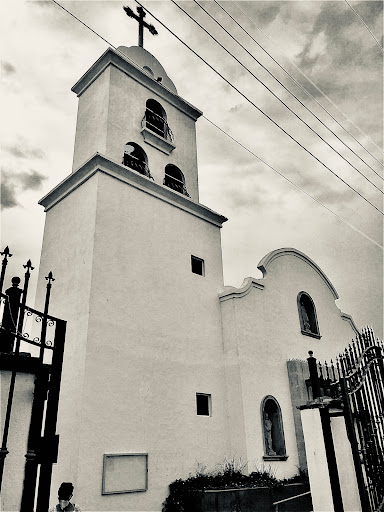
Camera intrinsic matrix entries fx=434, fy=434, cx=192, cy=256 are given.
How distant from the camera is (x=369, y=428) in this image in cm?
779

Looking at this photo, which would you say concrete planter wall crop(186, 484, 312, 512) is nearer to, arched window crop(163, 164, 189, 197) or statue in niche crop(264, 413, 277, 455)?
statue in niche crop(264, 413, 277, 455)

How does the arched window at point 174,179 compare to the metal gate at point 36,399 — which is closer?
the metal gate at point 36,399

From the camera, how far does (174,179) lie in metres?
15.4

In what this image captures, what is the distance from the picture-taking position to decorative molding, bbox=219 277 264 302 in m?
13.9

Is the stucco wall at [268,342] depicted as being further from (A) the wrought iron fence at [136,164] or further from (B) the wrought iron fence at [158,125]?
(B) the wrought iron fence at [158,125]

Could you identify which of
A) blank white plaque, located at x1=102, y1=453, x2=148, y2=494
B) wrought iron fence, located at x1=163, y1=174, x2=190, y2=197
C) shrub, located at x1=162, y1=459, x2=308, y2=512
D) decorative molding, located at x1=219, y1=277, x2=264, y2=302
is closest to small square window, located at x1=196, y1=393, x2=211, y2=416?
shrub, located at x1=162, y1=459, x2=308, y2=512

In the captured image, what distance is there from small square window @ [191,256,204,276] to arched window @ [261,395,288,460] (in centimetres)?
441

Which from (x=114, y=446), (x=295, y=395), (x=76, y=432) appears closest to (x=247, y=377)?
(x=295, y=395)

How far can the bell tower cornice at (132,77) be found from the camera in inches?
598

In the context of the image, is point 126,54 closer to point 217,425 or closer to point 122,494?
point 217,425

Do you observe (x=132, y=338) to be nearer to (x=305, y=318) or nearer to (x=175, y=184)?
(x=175, y=184)

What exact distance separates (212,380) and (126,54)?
12.0 metres

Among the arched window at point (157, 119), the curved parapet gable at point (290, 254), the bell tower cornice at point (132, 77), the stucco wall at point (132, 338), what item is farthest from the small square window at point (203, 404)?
the bell tower cornice at point (132, 77)

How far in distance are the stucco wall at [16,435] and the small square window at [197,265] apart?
26.8 ft
